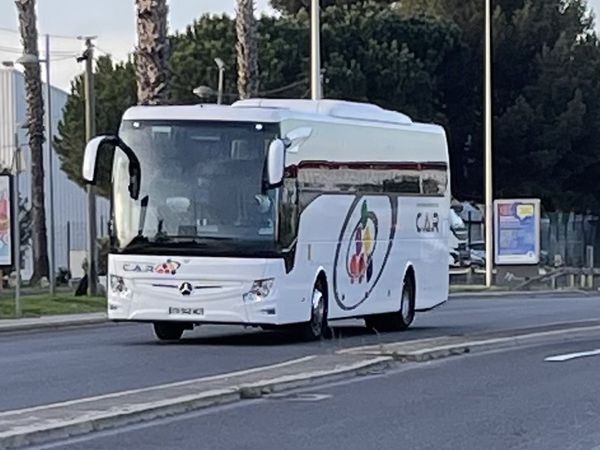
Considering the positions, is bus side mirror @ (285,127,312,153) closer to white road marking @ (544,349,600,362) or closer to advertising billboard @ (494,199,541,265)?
white road marking @ (544,349,600,362)

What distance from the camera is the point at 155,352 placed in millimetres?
21141

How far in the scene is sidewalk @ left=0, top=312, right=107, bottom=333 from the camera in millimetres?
28062

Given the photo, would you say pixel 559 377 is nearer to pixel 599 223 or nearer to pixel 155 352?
pixel 155 352

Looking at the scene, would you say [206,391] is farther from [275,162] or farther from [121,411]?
[275,162]

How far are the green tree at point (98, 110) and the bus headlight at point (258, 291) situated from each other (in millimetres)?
40346

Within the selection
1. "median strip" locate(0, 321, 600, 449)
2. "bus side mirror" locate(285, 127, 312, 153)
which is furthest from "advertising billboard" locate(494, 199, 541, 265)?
"median strip" locate(0, 321, 600, 449)

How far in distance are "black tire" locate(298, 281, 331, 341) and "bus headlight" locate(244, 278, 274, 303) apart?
142cm

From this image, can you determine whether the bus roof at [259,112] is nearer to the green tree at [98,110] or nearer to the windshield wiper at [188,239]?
the windshield wiper at [188,239]

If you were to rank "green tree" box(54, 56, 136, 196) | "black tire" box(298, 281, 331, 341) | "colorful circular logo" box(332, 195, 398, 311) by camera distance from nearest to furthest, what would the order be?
"black tire" box(298, 281, 331, 341) < "colorful circular logo" box(332, 195, 398, 311) < "green tree" box(54, 56, 136, 196)

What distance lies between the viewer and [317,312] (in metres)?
23.1

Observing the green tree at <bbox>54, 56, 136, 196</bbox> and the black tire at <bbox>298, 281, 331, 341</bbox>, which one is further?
the green tree at <bbox>54, 56, 136, 196</bbox>

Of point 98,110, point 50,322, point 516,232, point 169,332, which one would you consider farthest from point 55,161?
point 169,332

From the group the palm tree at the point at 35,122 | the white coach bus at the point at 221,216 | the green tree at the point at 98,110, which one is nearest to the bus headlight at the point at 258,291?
the white coach bus at the point at 221,216

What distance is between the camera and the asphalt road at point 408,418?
40.1 feet
